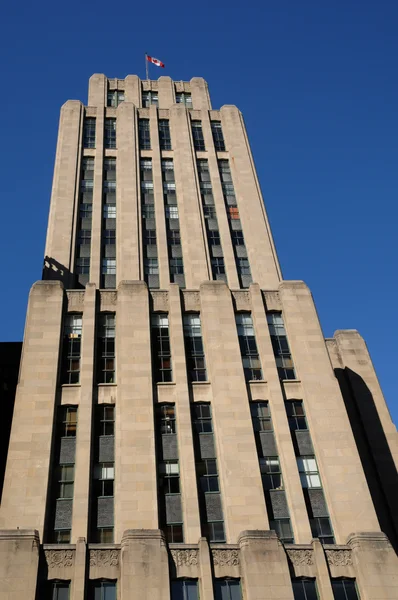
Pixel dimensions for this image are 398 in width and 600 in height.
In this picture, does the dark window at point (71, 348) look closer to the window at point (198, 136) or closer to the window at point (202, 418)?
the window at point (202, 418)

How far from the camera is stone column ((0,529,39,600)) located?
2719 centimetres

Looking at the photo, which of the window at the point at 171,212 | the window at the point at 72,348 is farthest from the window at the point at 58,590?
the window at the point at 171,212

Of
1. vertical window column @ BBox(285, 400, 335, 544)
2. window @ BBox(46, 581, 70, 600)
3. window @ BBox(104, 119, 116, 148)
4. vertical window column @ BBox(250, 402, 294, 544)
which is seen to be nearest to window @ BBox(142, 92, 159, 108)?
window @ BBox(104, 119, 116, 148)

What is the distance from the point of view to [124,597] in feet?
90.3

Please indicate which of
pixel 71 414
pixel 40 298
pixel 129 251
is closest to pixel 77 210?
pixel 129 251

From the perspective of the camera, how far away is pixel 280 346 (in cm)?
4144

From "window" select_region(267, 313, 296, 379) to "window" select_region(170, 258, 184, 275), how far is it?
1058 cm

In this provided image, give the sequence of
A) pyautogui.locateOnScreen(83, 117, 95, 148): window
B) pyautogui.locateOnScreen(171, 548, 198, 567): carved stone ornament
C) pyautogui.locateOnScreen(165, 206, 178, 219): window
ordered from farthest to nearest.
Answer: pyautogui.locateOnScreen(83, 117, 95, 148): window
pyautogui.locateOnScreen(165, 206, 178, 219): window
pyautogui.locateOnScreen(171, 548, 198, 567): carved stone ornament

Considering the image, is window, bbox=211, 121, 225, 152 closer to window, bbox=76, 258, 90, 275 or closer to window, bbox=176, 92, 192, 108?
window, bbox=176, 92, 192, 108

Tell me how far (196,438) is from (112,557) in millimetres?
8954

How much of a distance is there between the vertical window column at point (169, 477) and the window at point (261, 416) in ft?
16.4

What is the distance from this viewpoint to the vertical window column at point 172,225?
50778 mm

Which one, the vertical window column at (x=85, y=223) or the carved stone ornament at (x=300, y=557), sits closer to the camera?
the carved stone ornament at (x=300, y=557)

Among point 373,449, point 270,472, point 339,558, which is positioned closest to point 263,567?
point 339,558
